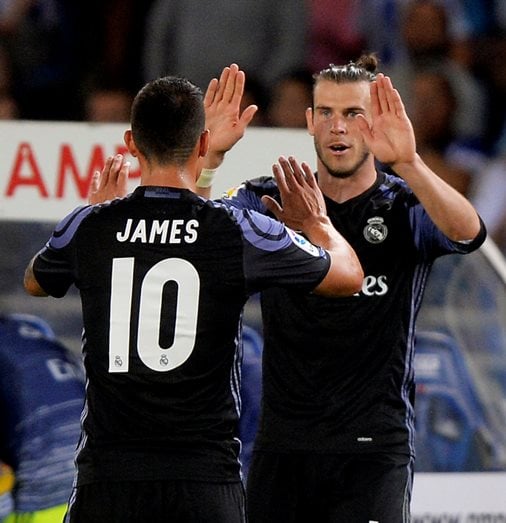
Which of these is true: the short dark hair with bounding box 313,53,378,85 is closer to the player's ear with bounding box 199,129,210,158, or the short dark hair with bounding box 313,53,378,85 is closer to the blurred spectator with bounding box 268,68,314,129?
the player's ear with bounding box 199,129,210,158

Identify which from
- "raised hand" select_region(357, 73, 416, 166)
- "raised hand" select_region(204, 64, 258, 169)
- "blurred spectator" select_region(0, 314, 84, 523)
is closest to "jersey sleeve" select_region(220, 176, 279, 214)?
"raised hand" select_region(204, 64, 258, 169)

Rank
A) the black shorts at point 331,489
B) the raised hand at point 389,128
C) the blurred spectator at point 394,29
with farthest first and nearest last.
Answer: the blurred spectator at point 394,29
the black shorts at point 331,489
the raised hand at point 389,128

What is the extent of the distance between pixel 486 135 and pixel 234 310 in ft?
15.9

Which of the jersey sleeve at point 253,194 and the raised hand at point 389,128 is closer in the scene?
the raised hand at point 389,128

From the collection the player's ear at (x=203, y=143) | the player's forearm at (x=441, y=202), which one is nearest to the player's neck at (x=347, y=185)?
the player's forearm at (x=441, y=202)

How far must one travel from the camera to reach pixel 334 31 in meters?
8.06

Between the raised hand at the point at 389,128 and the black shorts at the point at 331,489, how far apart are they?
0.93m

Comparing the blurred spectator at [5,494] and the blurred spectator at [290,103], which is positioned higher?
the blurred spectator at [290,103]

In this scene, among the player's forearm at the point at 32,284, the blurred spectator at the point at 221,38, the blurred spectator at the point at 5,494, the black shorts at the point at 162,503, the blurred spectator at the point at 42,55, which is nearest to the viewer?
the black shorts at the point at 162,503

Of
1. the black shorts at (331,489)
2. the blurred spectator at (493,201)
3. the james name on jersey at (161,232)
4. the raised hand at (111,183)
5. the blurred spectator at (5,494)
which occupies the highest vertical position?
the raised hand at (111,183)

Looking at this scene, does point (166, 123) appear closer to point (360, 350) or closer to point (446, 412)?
point (360, 350)

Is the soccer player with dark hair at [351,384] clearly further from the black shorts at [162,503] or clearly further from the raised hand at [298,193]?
the black shorts at [162,503]

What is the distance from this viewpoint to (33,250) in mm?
5969

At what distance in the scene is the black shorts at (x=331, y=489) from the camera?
4.29 m
